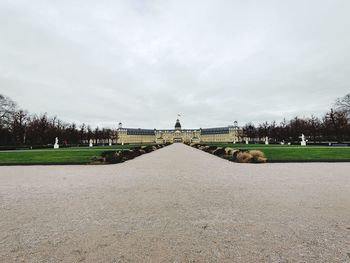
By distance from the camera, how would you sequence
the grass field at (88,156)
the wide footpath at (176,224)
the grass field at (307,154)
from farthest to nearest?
the grass field at (307,154)
the grass field at (88,156)
the wide footpath at (176,224)

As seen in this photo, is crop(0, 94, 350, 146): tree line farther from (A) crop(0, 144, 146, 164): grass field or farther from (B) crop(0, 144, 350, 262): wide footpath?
(B) crop(0, 144, 350, 262): wide footpath

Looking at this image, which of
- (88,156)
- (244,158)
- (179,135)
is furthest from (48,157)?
(179,135)

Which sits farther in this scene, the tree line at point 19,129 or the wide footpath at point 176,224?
the tree line at point 19,129

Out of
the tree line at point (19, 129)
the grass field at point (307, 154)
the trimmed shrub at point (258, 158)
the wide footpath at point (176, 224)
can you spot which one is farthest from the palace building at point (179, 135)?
the wide footpath at point (176, 224)

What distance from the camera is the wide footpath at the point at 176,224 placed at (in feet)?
11.7

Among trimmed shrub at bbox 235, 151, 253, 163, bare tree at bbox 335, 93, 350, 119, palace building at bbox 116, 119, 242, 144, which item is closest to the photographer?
trimmed shrub at bbox 235, 151, 253, 163

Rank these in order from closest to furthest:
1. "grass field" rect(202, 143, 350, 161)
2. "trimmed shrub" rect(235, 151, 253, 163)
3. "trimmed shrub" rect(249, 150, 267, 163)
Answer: "trimmed shrub" rect(249, 150, 267, 163) → "trimmed shrub" rect(235, 151, 253, 163) → "grass field" rect(202, 143, 350, 161)

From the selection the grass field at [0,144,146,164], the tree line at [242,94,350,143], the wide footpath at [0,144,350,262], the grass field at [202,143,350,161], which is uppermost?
the tree line at [242,94,350,143]

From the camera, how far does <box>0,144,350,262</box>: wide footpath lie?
3.58m

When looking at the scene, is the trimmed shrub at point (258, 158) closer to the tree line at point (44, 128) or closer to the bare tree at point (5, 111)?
the tree line at point (44, 128)

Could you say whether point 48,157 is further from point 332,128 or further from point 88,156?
point 332,128

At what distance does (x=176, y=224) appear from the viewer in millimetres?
4863

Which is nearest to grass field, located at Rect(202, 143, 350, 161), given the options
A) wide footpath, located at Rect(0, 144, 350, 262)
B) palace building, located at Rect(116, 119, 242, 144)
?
wide footpath, located at Rect(0, 144, 350, 262)

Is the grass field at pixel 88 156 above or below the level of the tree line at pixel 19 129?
below
